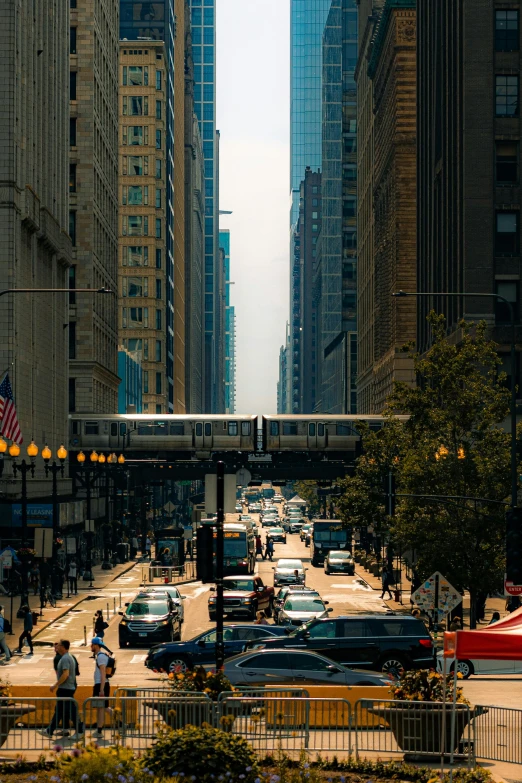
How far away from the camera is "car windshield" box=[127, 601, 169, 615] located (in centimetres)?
4250

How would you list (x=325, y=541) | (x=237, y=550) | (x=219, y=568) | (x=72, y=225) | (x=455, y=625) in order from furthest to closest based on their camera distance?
1. (x=72, y=225)
2. (x=325, y=541)
3. (x=237, y=550)
4. (x=455, y=625)
5. (x=219, y=568)

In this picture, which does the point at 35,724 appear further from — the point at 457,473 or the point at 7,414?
the point at 7,414

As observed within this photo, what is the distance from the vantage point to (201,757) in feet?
48.0

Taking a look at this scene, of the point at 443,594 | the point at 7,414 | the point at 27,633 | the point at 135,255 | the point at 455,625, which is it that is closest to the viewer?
the point at 443,594

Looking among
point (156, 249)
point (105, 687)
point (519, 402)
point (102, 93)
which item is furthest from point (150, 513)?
point (105, 687)

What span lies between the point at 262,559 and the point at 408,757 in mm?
76210

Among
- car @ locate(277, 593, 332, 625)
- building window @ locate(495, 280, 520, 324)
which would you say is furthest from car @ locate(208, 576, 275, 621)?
building window @ locate(495, 280, 520, 324)

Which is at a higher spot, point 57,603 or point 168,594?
point 168,594

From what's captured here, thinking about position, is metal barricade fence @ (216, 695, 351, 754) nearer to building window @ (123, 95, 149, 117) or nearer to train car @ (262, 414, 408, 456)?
train car @ (262, 414, 408, 456)

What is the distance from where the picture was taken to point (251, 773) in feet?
48.3

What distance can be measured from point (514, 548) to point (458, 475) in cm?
1665

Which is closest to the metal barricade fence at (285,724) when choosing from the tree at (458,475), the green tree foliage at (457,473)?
the tree at (458,475)

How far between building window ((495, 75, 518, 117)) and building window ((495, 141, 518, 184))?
187 centimetres

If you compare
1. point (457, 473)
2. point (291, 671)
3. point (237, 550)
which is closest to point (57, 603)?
point (237, 550)
